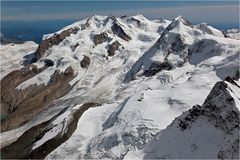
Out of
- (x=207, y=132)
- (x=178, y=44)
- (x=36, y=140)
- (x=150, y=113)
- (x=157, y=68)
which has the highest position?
(x=207, y=132)

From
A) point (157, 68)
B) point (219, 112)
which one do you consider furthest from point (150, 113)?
point (157, 68)

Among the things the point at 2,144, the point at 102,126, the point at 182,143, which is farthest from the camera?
the point at 2,144

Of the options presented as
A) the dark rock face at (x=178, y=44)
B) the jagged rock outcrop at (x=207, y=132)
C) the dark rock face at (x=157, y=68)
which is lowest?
the dark rock face at (x=157, y=68)

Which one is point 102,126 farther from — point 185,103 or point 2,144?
point 2,144

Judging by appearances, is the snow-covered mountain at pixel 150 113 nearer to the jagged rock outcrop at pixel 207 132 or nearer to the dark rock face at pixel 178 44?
the jagged rock outcrop at pixel 207 132

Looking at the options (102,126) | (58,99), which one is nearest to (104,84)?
(58,99)

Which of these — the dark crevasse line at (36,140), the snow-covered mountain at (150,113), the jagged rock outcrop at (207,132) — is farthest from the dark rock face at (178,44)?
the jagged rock outcrop at (207,132)

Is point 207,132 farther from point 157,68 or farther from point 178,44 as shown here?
point 178,44

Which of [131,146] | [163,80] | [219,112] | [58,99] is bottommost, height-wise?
[58,99]
